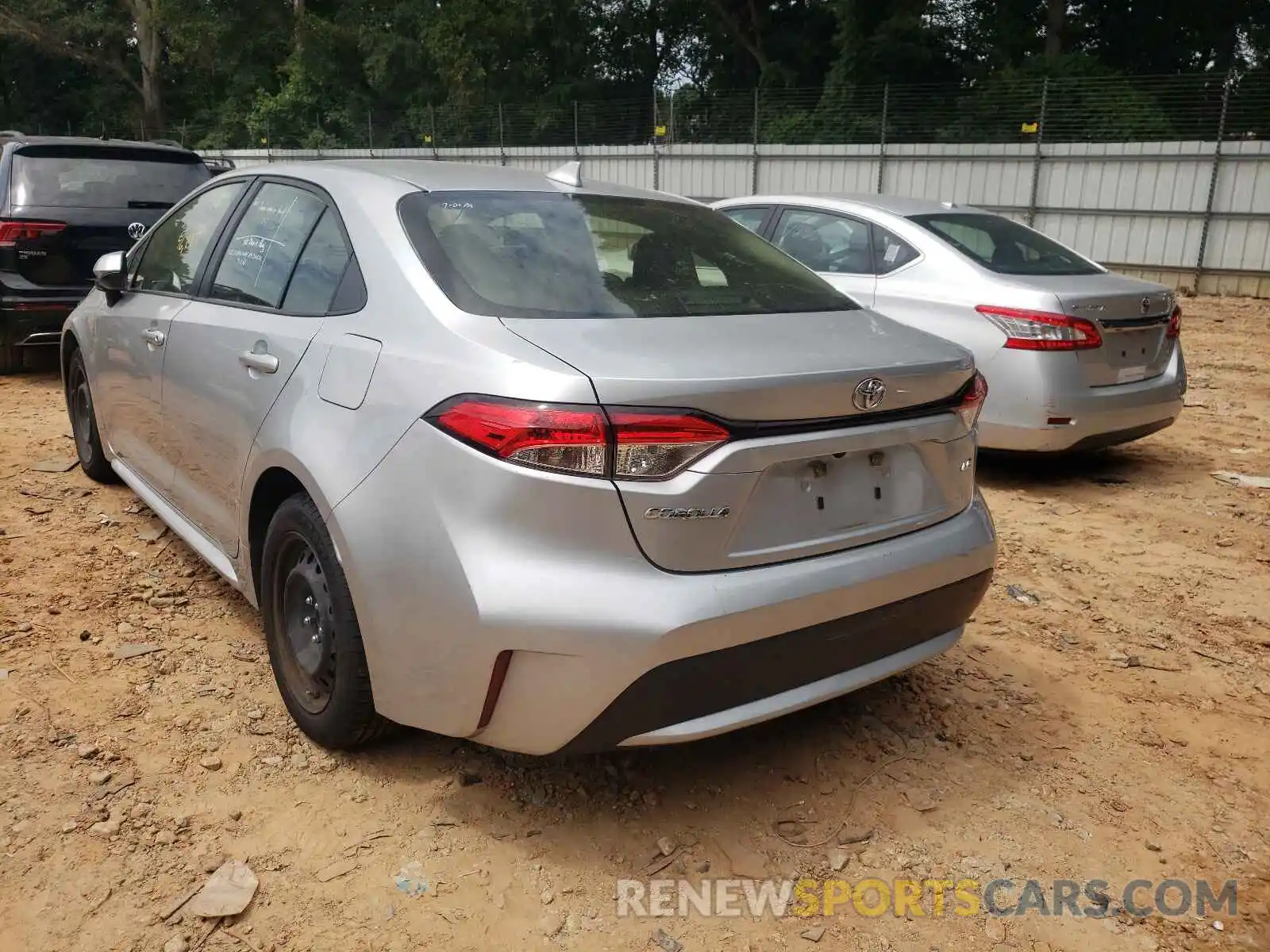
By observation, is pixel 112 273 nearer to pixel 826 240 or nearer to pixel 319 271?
pixel 319 271

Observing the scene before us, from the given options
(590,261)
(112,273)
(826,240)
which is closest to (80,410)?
(112,273)

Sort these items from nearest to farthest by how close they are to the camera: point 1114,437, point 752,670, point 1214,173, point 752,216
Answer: point 752,670 → point 1114,437 → point 752,216 → point 1214,173

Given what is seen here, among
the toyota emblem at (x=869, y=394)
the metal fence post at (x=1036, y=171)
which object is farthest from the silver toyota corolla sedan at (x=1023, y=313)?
the metal fence post at (x=1036, y=171)

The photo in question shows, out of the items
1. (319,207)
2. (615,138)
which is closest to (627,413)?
(319,207)

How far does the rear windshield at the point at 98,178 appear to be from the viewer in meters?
6.85

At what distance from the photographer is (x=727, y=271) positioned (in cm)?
302

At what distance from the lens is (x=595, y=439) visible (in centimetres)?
206

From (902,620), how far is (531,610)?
3.19ft

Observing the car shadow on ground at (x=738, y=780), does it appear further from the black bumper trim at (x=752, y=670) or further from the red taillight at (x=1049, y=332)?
the red taillight at (x=1049, y=332)

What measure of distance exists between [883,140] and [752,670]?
55.4 ft

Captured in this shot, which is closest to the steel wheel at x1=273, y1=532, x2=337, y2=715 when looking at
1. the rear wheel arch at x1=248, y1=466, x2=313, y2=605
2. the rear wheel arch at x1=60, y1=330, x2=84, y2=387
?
the rear wheel arch at x1=248, y1=466, x2=313, y2=605

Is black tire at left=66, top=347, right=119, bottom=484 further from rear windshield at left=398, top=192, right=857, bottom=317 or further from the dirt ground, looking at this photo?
rear windshield at left=398, top=192, right=857, bottom=317

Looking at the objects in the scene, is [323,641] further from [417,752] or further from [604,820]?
[604,820]

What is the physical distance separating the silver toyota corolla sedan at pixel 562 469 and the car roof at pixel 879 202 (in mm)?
3322
